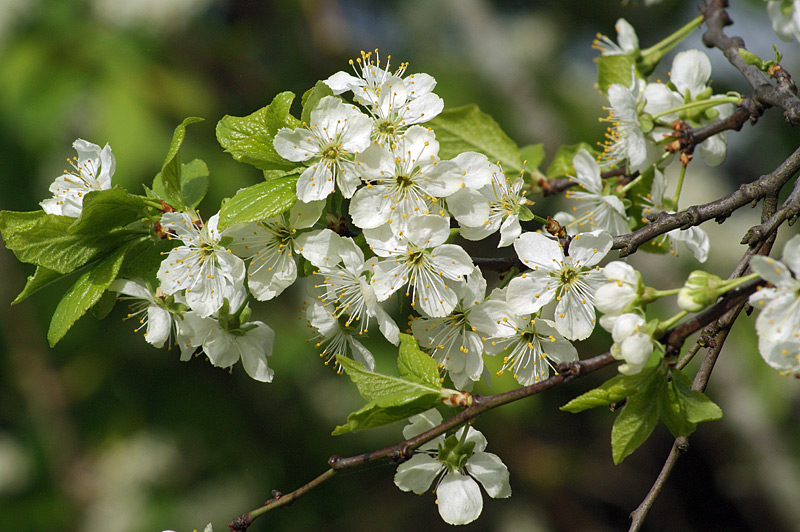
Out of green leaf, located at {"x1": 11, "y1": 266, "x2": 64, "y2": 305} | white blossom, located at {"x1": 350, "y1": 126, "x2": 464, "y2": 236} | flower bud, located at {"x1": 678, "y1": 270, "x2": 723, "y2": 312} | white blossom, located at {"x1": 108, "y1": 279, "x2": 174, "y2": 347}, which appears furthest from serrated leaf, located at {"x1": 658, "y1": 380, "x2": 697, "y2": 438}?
green leaf, located at {"x1": 11, "y1": 266, "x2": 64, "y2": 305}

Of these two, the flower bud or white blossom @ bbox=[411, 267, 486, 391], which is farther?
white blossom @ bbox=[411, 267, 486, 391]

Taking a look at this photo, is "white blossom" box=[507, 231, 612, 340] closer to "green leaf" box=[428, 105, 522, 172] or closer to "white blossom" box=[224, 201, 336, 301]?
"white blossom" box=[224, 201, 336, 301]

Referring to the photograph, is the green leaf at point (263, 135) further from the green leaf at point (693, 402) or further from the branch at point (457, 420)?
the green leaf at point (693, 402)

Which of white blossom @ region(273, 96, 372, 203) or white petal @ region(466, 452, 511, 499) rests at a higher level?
white blossom @ region(273, 96, 372, 203)

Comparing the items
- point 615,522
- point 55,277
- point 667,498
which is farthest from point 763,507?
point 55,277

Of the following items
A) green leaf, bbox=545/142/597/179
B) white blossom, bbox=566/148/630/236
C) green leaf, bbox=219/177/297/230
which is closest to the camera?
green leaf, bbox=219/177/297/230

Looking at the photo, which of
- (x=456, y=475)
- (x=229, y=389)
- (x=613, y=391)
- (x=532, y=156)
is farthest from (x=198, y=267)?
(x=229, y=389)
